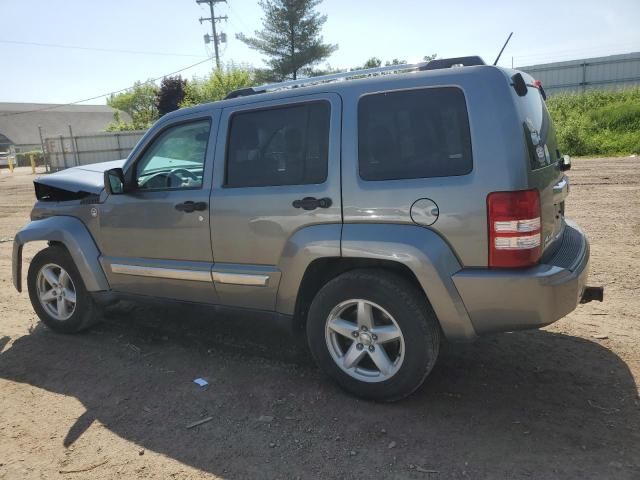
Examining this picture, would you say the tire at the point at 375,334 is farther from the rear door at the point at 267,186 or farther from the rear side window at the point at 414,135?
the rear side window at the point at 414,135

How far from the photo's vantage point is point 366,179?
3074 millimetres

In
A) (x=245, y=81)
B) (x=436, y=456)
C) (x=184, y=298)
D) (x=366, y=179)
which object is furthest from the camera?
(x=245, y=81)

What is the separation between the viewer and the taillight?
270cm

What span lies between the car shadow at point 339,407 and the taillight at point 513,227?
3.22 feet

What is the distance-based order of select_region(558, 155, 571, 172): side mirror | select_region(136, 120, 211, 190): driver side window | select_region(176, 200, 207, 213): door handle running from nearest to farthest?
select_region(558, 155, 571, 172): side mirror, select_region(176, 200, 207, 213): door handle, select_region(136, 120, 211, 190): driver side window

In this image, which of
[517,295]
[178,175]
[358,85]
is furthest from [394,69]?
[178,175]

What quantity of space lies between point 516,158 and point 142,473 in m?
2.60

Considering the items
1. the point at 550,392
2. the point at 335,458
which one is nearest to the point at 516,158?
the point at 550,392

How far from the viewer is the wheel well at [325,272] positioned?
10.2 feet

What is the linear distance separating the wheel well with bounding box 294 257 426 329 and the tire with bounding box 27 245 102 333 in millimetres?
2176

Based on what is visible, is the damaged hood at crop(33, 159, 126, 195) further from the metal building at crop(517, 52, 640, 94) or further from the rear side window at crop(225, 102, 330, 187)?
the metal building at crop(517, 52, 640, 94)

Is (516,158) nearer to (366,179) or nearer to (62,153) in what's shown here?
(366,179)

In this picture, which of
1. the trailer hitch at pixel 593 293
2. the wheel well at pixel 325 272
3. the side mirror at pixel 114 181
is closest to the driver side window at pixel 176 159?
the side mirror at pixel 114 181

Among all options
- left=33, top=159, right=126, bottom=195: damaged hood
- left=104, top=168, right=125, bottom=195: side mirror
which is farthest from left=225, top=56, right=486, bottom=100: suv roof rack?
left=33, top=159, right=126, bottom=195: damaged hood
